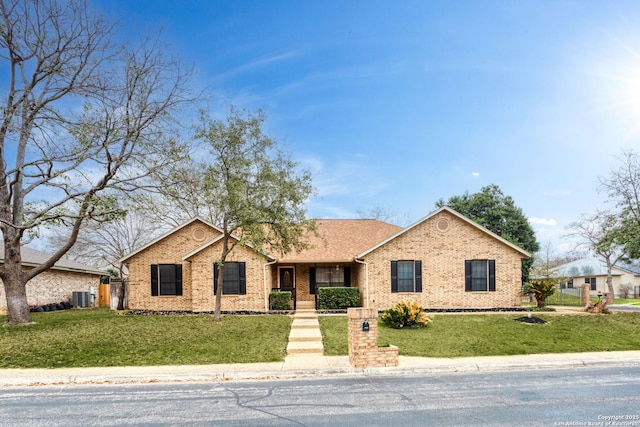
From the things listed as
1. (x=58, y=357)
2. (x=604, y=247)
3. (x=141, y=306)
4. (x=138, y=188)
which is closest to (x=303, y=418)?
(x=58, y=357)

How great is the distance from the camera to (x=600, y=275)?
149 ft

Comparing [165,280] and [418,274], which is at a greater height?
[418,274]

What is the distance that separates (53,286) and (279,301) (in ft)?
53.0

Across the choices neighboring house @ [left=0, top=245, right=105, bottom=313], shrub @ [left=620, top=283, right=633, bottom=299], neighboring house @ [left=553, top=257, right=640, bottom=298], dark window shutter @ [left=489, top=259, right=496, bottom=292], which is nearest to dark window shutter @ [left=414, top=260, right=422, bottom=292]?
dark window shutter @ [left=489, top=259, right=496, bottom=292]

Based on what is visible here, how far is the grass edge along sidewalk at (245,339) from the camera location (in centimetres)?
1163

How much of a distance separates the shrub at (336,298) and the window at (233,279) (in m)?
3.84

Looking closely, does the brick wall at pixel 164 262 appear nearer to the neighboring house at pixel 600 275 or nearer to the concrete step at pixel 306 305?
the concrete step at pixel 306 305

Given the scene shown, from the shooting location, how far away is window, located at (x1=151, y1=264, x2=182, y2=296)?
22234mm

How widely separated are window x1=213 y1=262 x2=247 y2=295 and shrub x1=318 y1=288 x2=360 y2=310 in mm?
3844

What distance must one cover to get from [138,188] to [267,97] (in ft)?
21.4

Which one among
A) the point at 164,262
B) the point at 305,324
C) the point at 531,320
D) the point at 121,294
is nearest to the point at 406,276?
the point at 531,320

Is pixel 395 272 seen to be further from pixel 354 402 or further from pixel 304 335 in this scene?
pixel 354 402

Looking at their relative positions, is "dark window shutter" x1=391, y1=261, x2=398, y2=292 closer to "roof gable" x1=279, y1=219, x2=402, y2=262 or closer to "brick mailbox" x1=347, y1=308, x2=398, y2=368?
"roof gable" x1=279, y1=219, x2=402, y2=262

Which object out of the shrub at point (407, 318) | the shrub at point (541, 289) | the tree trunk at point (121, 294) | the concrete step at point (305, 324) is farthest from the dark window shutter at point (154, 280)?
the shrub at point (541, 289)
